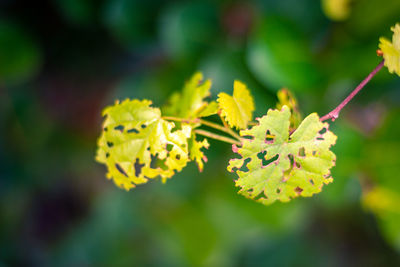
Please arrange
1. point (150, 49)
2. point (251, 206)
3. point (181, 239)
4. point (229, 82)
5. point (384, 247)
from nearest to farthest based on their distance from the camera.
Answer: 1. point (229, 82)
2. point (251, 206)
3. point (181, 239)
4. point (150, 49)
5. point (384, 247)

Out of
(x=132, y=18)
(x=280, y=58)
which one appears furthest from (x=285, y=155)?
(x=132, y=18)

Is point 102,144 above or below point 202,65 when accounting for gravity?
below

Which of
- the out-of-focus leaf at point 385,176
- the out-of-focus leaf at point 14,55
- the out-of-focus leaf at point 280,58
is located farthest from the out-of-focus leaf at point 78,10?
the out-of-focus leaf at point 385,176

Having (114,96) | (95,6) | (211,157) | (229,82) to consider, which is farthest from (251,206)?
(95,6)

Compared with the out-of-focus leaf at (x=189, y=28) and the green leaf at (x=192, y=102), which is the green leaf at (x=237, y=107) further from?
the out-of-focus leaf at (x=189, y=28)

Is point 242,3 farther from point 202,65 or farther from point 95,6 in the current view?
point 95,6

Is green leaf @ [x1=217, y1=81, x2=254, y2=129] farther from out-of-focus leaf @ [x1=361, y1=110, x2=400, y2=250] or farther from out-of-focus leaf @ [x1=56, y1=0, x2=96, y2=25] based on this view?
out-of-focus leaf @ [x1=56, y1=0, x2=96, y2=25]

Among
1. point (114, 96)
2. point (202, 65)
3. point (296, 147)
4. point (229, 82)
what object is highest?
point (114, 96)
